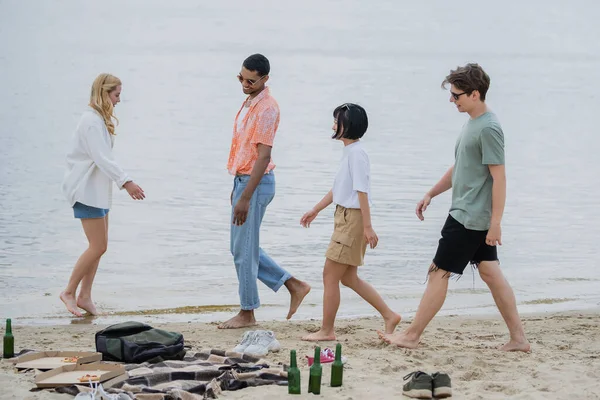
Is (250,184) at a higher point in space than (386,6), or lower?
lower

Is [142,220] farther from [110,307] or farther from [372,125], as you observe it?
[372,125]

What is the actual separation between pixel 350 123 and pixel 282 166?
10945 millimetres

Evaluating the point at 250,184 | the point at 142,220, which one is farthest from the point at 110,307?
the point at 142,220

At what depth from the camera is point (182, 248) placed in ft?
37.9

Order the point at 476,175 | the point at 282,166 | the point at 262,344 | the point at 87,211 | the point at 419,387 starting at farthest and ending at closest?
the point at 282,166 < the point at 87,211 < the point at 262,344 < the point at 476,175 < the point at 419,387

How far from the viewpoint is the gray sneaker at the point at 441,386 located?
224 inches

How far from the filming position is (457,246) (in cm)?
662

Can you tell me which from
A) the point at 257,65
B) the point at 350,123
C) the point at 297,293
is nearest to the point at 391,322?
the point at 297,293

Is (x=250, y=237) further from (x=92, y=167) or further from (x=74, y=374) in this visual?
(x=74, y=374)

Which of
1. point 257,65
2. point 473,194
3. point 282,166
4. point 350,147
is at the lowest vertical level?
point 473,194

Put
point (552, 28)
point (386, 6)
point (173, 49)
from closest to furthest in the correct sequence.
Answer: point (173, 49) → point (552, 28) → point (386, 6)

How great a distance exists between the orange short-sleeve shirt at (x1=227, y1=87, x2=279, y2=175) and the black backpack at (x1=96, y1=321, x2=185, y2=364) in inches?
57.9

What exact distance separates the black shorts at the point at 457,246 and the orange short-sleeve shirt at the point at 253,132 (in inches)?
56.0

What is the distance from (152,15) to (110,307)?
2905 inches
